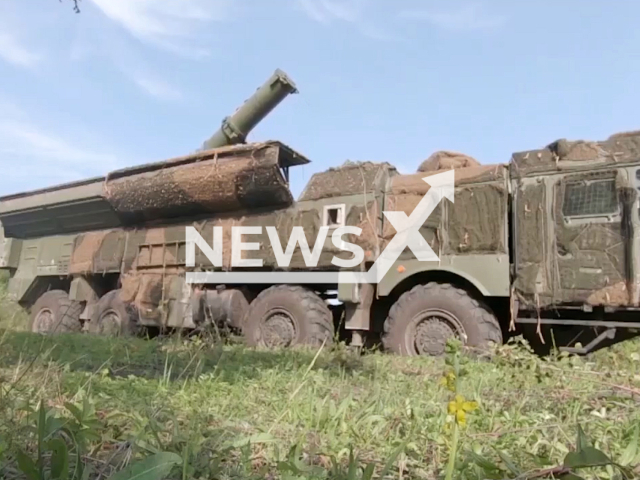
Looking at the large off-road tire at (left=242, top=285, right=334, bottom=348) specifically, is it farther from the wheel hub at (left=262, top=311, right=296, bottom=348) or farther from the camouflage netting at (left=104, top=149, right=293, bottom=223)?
the camouflage netting at (left=104, top=149, right=293, bottom=223)

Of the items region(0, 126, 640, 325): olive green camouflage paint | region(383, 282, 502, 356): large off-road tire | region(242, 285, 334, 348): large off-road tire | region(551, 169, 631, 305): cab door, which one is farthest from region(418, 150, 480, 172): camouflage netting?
region(242, 285, 334, 348): large off-road tire

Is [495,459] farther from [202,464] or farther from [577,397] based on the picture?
[577,397]

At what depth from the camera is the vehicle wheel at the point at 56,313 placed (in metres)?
9.27

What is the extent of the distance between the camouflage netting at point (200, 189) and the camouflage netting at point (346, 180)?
0.40 metres

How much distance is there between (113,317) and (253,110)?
400 centimetres

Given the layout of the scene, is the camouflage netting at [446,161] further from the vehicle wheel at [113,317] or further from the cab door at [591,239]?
the vehicle wheel at [113,317]

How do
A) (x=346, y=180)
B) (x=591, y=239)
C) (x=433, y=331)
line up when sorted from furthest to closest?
(x=346, y=180), (x=433, y=331), (x=591, y=239)

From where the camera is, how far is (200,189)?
765 centimetres

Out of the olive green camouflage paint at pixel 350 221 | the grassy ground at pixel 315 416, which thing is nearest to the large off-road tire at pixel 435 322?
the olive green camouflage paint at pixel 350 221

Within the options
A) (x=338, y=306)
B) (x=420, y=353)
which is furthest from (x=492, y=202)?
(x=338, y=306)

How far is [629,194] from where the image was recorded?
4.96 meters

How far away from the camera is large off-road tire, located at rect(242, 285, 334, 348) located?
6.45 metres

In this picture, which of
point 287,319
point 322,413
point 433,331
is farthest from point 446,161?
point 322,413

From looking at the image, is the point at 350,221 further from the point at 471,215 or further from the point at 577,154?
the point at 577,154
